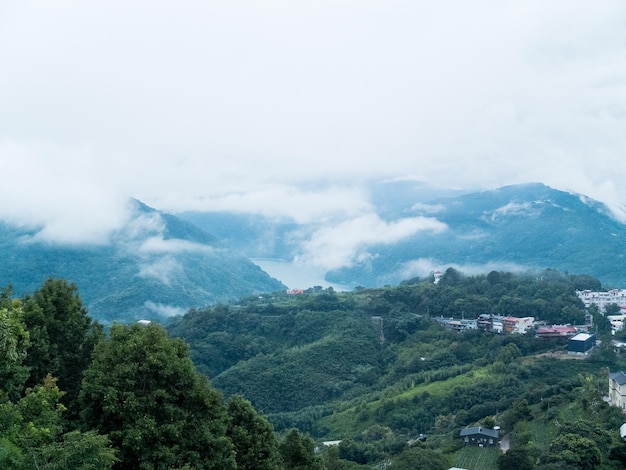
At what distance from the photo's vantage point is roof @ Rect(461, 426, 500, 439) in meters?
27.9

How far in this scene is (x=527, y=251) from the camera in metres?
96.4

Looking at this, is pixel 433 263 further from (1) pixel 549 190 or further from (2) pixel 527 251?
(1) pixel 549 190

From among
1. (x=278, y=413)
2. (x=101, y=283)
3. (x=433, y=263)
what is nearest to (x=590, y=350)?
(x=278, y=413)

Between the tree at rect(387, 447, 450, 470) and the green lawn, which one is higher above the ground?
the tree at rect(387, 447, 450, 470)

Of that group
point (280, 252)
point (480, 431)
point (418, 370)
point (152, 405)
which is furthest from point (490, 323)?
point (280, 252)

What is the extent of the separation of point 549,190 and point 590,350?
2936 inches

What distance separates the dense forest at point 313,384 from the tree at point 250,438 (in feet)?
0.10

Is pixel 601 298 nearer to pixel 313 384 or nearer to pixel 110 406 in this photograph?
pixel 313 384

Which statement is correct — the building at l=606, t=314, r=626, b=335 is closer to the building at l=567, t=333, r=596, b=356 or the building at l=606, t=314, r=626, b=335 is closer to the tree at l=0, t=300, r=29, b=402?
the building at l=567, t=333, r=596, b=356

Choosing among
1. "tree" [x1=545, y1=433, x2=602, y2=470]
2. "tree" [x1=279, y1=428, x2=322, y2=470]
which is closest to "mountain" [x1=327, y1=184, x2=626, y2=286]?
"tree" [x1=545, y1=433, x2=602, y2=470]

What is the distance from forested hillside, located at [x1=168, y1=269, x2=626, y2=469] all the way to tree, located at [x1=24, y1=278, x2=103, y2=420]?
14.7 m

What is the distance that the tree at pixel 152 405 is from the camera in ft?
33.0

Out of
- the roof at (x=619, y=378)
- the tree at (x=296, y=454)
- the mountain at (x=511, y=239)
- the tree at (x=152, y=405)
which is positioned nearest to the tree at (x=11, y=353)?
the tree at (x=152, y=405)

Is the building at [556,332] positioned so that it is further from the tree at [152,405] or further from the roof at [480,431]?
the tree at [152,405]
